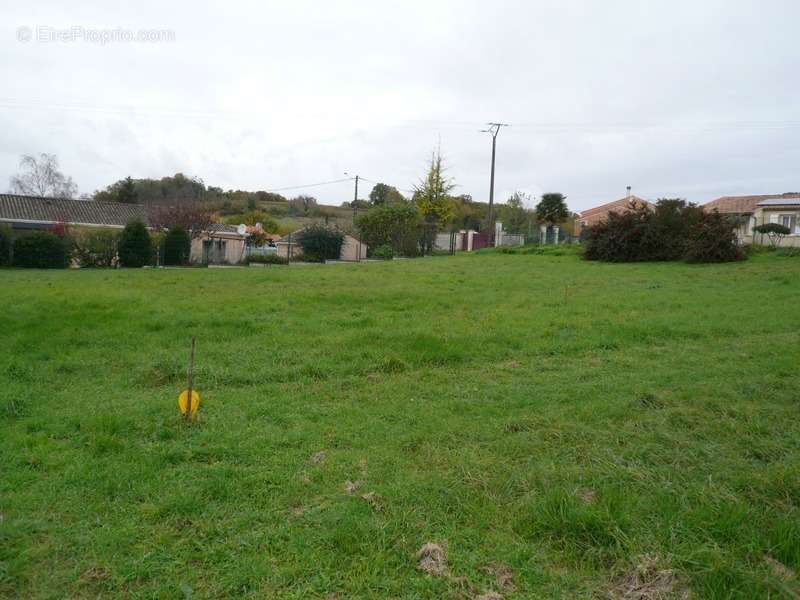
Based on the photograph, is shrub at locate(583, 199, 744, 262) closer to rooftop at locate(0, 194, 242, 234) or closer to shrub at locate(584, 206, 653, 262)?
shrub at locate(584, 206, 653, 262)

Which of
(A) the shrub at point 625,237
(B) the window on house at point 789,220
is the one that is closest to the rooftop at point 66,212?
(A) the shrub at point 625,237

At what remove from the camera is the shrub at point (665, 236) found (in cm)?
2156

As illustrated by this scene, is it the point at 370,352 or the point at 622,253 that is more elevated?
the point at 622,253

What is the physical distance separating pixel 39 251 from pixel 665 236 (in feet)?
85.2

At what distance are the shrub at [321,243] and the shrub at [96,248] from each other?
9477 millimetres

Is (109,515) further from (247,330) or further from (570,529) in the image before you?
(247,330)

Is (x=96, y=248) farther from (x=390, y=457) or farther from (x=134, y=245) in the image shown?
(x=390, y=457)

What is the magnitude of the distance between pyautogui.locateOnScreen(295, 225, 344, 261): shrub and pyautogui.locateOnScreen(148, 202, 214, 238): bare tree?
721 centimetres

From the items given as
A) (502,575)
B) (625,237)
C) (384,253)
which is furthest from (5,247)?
(502,575)

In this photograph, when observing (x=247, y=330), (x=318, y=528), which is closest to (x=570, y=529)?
(x=318, y=528)

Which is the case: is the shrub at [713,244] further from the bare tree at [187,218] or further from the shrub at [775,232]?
the bare tree at [187,218]

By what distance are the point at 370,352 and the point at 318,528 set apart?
3.97 meters

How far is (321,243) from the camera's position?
31.3 meters

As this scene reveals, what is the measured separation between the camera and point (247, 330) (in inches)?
320
